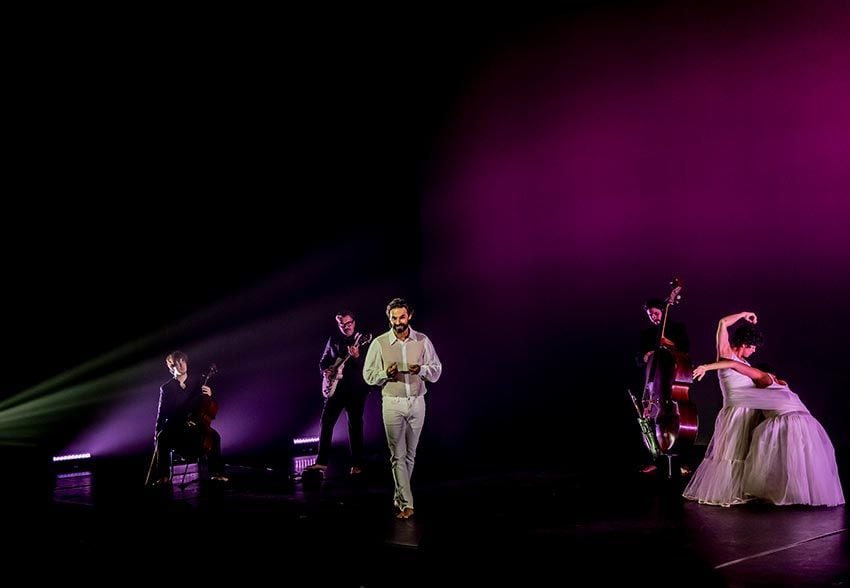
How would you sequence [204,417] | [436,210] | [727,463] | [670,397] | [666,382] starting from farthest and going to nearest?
1. [436,210]
2. [204,417]
3. [666,382]
4. [670,397]
5. [727,463]

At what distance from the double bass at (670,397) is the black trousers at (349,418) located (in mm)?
2989

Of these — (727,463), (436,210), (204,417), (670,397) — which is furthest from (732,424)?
(436,210)

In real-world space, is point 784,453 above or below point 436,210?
below

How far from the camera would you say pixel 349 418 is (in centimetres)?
807

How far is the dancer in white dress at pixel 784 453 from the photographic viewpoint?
552 cm

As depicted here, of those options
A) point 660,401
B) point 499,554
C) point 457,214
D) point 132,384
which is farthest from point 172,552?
point 457,214

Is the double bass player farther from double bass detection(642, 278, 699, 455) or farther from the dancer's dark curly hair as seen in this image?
the dancer's dark curly hair

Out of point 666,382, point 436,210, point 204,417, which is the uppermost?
point 436,210

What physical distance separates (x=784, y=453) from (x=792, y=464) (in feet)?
0.37

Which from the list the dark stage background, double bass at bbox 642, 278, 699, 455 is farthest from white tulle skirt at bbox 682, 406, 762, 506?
the dark stage background

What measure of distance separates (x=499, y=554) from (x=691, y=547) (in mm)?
1121

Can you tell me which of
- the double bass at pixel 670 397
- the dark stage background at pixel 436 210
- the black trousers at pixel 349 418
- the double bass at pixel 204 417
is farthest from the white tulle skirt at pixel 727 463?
the double bass at pixel 204 417

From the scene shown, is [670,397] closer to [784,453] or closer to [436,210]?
[784,453]

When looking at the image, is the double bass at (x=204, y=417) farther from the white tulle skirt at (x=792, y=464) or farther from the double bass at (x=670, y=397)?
the white tulle skirt at (x=792, y=464)
